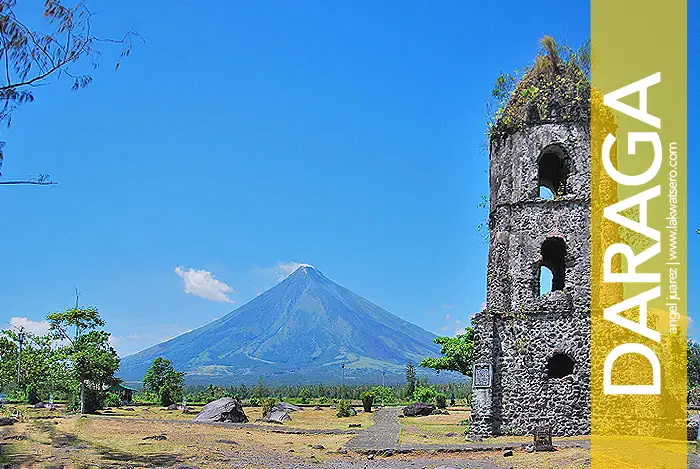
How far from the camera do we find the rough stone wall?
58.5 ft

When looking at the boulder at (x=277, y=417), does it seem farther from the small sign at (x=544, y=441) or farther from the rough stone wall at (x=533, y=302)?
the small sign at (x=544, y=441)

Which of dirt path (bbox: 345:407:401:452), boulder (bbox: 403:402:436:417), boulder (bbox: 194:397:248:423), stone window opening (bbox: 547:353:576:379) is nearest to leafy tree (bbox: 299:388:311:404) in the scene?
boulder (bbox: 403:402:436:417)

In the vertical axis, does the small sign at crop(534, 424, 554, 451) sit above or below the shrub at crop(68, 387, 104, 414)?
above

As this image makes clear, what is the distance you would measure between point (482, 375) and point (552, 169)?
727cm

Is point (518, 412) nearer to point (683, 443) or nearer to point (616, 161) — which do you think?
point (683, 443)

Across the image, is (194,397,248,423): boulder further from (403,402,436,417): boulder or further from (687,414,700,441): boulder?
(687,414,700,441): boulder

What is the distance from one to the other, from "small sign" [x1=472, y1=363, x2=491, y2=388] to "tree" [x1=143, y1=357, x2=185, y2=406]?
26070 mm

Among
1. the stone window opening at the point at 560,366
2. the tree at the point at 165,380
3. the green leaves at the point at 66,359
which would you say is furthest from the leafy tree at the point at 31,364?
the stone window opening at the point at 560,366

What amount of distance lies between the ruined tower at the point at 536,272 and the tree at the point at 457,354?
12847 millimetres

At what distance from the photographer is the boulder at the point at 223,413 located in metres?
25.0

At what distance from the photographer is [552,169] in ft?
70.5

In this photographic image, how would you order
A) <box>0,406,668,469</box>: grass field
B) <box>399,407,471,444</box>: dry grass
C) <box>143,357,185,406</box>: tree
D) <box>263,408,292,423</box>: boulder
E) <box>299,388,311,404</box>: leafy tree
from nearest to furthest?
<box>0,406,668,469</box>: grass field, <box>399,407,471,444</box>: dry grass, <box>263,408,292,423</box>: boulder, <box>143,357,185,406</box>: tree, <box>299,388,311,404</box>: leafy tree

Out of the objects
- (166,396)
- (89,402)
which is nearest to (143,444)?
(89,402)

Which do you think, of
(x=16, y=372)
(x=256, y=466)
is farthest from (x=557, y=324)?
(x=16, y=372)
